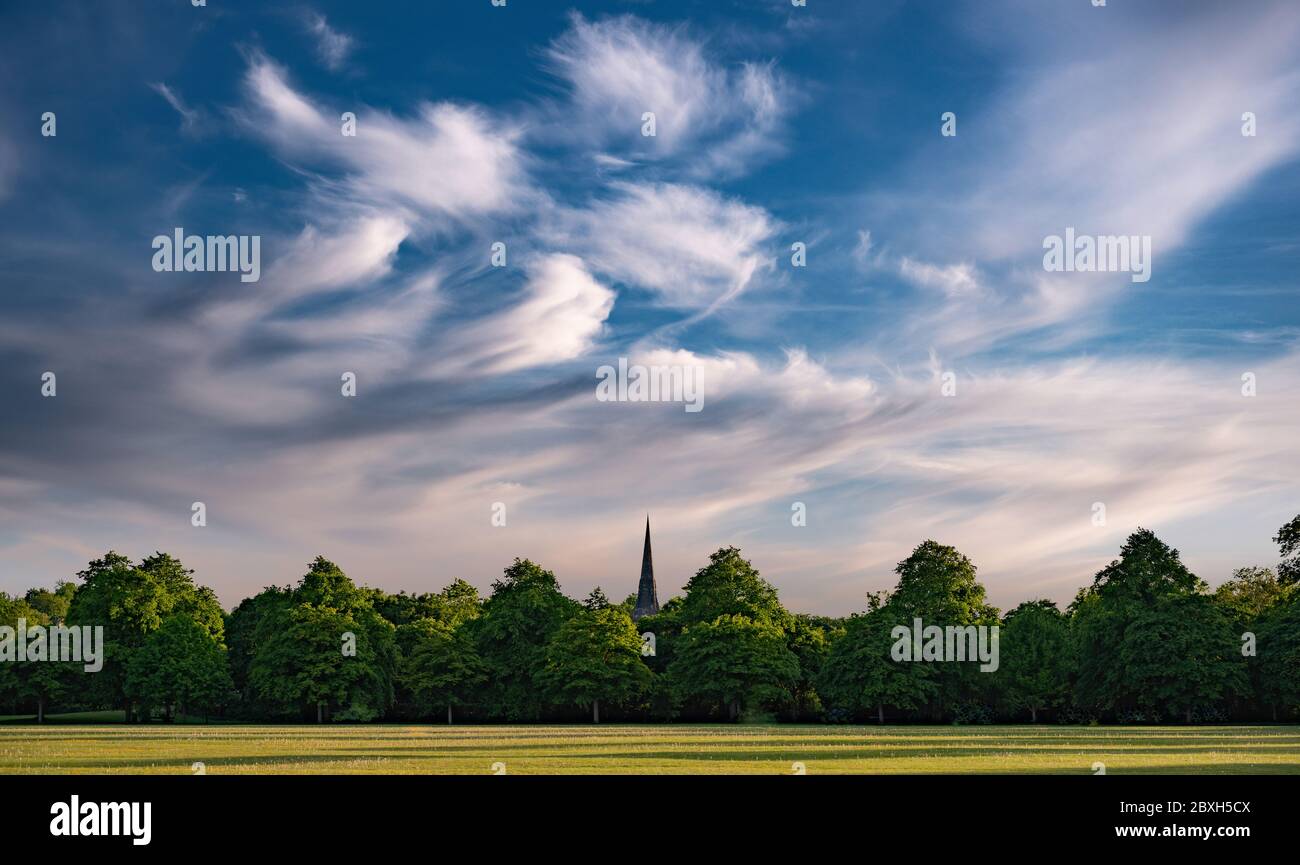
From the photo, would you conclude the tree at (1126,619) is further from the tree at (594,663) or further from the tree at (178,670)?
the tree at (178,670)

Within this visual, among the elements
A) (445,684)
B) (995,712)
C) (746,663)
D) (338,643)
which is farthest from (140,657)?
(995,712)

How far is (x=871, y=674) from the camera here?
8062 cm

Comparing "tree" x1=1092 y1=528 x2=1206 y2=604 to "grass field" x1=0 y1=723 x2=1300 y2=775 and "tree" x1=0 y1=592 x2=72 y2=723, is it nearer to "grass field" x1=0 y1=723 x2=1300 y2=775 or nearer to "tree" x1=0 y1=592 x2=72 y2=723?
"grass field" x1=0 y1=723 x2=1300 y2=775

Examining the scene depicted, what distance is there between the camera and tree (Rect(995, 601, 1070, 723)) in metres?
82.8

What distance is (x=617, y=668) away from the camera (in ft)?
285

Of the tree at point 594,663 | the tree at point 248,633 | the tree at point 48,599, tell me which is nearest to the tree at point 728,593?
the tree at point 594,663

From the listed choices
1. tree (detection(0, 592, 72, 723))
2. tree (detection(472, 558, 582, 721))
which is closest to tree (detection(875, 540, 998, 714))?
tree (detection(472, 558, 582, 721))

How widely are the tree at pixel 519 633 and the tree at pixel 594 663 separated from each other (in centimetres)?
214

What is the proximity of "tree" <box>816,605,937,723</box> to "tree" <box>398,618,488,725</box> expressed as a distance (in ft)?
99.1
